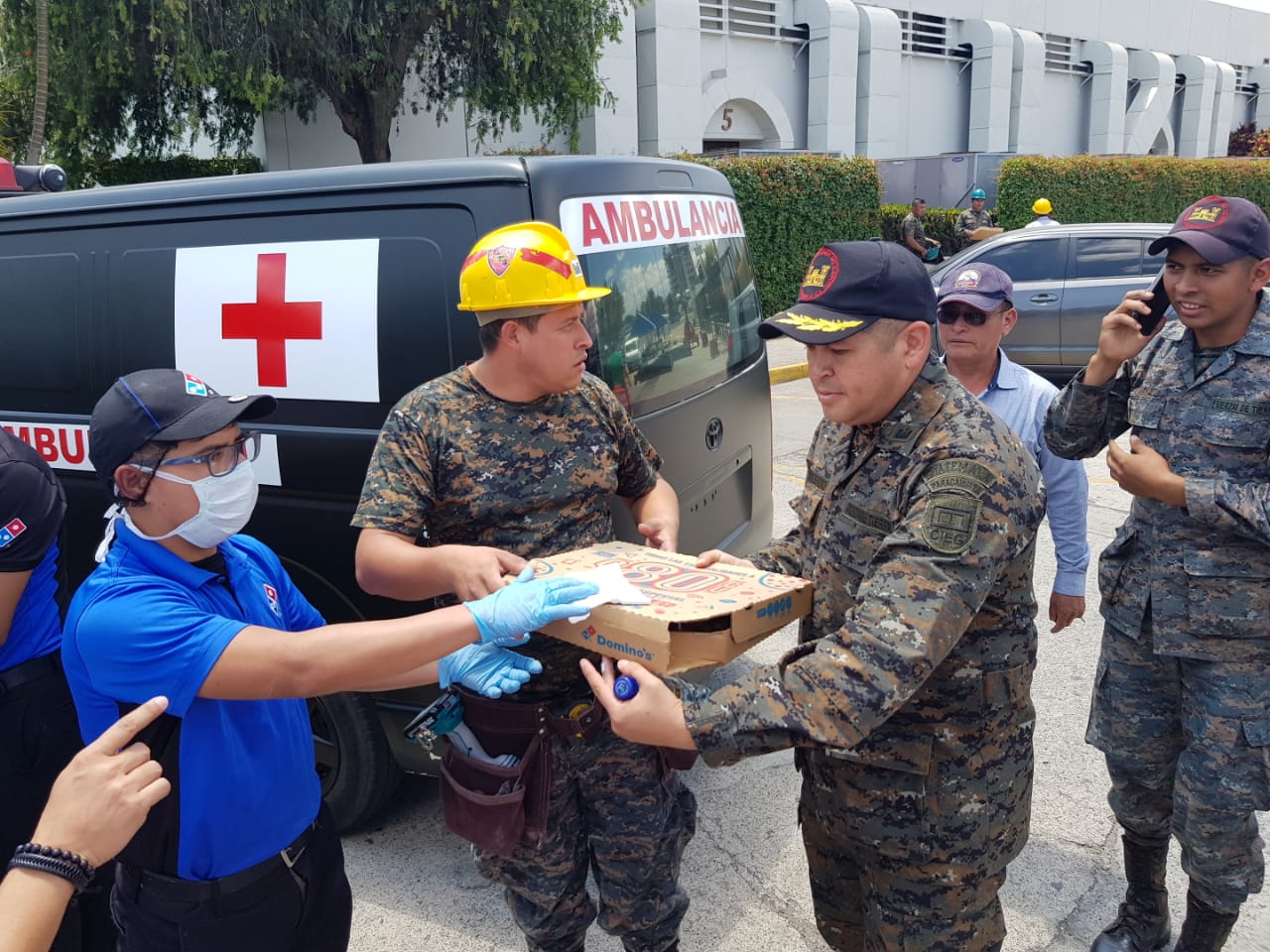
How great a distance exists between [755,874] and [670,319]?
1.81 meters

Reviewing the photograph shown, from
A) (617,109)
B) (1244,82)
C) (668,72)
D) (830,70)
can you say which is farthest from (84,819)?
(1244,82)

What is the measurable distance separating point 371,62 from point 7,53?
4.80 meters

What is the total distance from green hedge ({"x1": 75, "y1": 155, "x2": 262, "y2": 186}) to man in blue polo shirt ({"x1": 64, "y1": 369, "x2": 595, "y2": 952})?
49.0 feet

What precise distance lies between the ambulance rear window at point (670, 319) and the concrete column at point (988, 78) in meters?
26.4

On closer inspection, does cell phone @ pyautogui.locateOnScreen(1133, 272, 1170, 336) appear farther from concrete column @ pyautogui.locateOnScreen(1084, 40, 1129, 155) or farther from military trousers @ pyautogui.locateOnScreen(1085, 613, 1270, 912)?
concrete column @ pyautogui.locateOnScreen(1084, 40, 1129, 155)

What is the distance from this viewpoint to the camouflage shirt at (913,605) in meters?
1.61

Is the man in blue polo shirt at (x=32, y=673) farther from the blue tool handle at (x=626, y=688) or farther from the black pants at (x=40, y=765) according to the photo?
the blue tool handle at (x=626, y=688)

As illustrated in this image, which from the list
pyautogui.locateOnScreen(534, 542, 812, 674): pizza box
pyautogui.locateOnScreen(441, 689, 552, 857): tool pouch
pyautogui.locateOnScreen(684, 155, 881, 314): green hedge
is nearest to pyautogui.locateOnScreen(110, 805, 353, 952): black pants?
pyautogui.locateOnScreen(441, 689, 552, 857): tool pouch

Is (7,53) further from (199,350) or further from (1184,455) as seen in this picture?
(1184,455)

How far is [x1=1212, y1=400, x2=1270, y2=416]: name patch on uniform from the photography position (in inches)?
91.4

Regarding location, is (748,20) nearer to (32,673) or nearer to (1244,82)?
(32,673)

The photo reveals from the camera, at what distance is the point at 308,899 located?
1.93 meters

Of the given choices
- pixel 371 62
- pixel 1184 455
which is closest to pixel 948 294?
pixel 1184 455

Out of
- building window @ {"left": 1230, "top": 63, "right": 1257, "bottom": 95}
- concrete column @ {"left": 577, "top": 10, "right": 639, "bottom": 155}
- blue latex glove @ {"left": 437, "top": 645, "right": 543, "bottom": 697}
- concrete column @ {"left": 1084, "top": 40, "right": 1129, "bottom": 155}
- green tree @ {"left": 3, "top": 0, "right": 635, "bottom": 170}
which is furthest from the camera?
building window @ {"left": 1230, "top": 63, "right": 1257, "bottom": 95}
